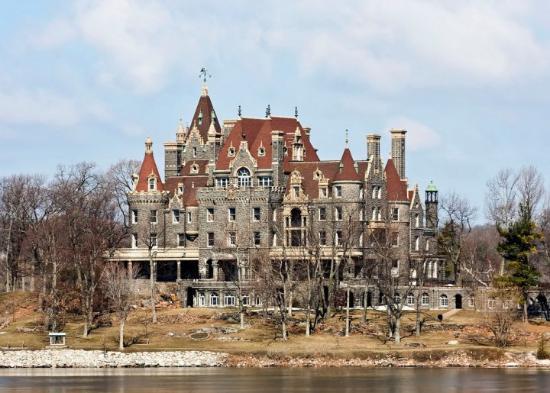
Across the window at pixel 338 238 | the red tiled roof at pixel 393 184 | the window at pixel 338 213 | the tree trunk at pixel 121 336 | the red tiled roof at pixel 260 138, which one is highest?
the red tiled roof at pixel 260 138

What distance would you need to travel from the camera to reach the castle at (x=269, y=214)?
474 feet

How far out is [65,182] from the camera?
553 ft

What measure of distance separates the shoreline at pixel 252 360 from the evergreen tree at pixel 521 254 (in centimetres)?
1410

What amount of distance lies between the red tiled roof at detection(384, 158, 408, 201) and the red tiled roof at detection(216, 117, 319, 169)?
21.2 feet

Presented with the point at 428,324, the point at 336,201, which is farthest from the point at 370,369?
the point at 336,201

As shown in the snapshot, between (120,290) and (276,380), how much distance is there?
83.3 feet

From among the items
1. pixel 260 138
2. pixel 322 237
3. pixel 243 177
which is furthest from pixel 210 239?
pixel 322 237

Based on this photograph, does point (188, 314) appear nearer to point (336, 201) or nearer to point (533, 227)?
point (336, 201)

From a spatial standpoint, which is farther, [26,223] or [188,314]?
[26,223]

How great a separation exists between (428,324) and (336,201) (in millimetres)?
17703

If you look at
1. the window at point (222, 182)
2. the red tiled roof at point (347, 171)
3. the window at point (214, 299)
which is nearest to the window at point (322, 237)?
the red tiled roof at point (347, 171)

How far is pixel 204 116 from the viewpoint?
526ft

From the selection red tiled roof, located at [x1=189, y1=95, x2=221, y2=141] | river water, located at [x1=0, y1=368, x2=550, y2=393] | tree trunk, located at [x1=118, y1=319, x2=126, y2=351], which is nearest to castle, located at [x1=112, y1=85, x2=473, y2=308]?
red tiled roof, located at [x1=189, y1=95, x2=221, y2=141]

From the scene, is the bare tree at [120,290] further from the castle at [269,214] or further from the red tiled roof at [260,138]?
the red tiled roof at [260,138]
